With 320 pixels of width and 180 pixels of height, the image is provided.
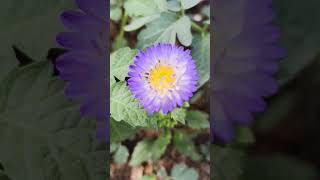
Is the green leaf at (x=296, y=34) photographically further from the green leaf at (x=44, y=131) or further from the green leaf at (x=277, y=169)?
the green leaf at (x=44, y=131)

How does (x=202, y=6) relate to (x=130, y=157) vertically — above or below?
above

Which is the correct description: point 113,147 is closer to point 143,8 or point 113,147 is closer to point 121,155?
point 121,155

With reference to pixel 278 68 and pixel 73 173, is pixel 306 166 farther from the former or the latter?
pixel 73 173

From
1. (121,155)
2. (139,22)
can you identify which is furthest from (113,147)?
(139,22)

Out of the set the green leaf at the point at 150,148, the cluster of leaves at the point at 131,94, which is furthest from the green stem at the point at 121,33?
the green leaf at the point at 150,148

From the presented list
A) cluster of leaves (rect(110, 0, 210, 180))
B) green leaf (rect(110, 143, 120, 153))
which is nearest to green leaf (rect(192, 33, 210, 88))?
cluster of leaves (rect(110, 0, 210, 180))

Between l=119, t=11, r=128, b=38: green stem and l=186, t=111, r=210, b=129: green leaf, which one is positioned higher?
l=119, t=11, r=128, b=38: green stem

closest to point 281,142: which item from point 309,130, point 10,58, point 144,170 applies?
point 309,130

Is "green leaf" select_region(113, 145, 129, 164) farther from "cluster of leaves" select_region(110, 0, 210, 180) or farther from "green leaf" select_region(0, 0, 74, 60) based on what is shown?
"green leaf" select_region(0, 0, 74, 60)

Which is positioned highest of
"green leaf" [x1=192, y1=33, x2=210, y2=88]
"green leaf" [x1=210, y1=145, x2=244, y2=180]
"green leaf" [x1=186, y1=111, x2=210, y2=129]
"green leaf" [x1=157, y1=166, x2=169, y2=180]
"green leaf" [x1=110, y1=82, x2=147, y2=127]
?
"green leaf" [x1=192, y1=33, x2=210, y2=88]
